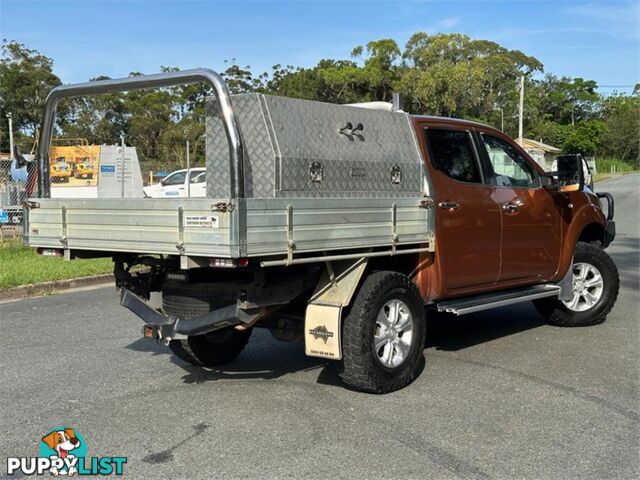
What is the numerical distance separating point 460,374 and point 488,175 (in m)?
1.89

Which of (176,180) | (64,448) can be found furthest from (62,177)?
(176,180)

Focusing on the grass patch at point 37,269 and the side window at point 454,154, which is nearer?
the side window at point 454,154

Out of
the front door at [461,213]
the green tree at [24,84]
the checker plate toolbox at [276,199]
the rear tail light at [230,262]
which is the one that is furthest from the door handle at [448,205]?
the green tree at [24,84]

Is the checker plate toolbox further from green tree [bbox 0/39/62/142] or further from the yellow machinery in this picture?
green tree [bbox 0/39/62/142]

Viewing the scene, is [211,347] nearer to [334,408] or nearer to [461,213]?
[334,408]

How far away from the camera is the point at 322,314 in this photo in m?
4.65

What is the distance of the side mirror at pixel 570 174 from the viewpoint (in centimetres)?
650

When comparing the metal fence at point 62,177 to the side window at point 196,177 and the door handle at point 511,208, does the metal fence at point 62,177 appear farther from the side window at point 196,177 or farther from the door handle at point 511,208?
the door handle at point 511,208

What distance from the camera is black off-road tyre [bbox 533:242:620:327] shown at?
7027mm

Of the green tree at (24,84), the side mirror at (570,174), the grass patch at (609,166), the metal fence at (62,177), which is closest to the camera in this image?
the side mirror at (570,174)

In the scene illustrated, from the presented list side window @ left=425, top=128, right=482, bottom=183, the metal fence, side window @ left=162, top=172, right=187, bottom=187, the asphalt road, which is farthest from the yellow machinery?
side window @ left=162, top=172, right=187, bottom=187

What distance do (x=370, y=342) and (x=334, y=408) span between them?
0.53m

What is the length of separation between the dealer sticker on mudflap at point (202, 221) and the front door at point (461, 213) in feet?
7.08

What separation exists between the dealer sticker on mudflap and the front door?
2.16 metres
